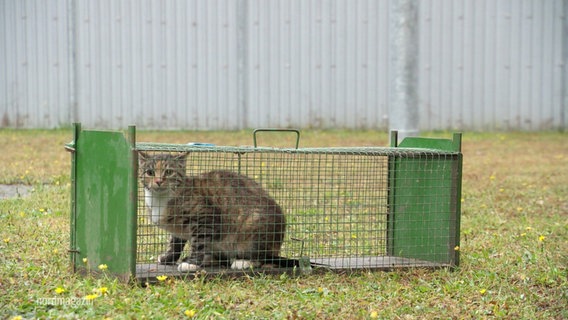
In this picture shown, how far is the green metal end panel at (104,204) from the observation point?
4.83 m

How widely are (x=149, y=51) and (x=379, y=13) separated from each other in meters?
3.79

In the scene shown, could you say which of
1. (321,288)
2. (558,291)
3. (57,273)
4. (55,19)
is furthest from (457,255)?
(55,19)

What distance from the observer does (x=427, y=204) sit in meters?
5.79

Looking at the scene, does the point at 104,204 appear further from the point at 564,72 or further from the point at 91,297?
the point at 564,72

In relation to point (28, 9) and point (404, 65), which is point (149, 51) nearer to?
point (28, 9)

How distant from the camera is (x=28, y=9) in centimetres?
1430

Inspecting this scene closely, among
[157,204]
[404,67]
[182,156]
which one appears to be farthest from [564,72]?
[157,204]

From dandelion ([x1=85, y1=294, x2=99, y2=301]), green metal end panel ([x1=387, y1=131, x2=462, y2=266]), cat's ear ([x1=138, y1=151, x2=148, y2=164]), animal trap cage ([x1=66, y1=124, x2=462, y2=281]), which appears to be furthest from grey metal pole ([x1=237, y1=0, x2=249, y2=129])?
dandelion ([x1=85, y1=294, x2=99, y2=301])

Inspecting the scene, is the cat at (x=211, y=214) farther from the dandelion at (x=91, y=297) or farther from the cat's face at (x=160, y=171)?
the dandelion at (x=91, y=297)

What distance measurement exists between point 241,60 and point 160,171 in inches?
367

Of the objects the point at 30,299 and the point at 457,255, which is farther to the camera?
the point at 457,255

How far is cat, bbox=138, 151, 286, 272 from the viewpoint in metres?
5.28

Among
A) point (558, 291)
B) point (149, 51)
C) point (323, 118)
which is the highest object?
point (149, 51)

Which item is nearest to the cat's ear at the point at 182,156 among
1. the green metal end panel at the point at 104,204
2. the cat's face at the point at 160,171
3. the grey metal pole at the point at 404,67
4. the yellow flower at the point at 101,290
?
the cat's face at the point at 160,171
